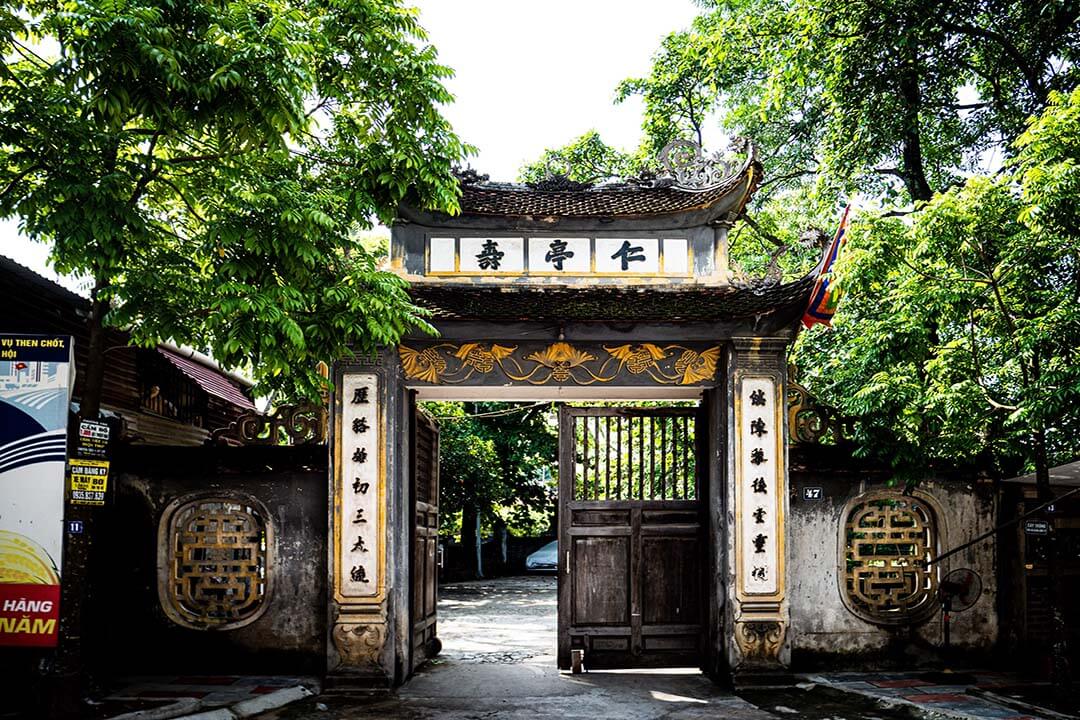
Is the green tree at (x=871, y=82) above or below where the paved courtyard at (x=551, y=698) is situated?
above

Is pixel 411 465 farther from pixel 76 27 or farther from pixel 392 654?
pixel 76 27

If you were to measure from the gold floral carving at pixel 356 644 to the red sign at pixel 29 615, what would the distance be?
242 centimetres

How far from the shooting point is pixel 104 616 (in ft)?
28.7

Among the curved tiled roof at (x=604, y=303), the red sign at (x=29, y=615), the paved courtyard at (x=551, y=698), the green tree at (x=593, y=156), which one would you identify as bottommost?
the paved courtyard at (x=551, y=698)

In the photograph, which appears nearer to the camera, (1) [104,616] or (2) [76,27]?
(2) [76,27]

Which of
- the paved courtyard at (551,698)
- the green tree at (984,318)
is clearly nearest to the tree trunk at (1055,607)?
the green tree at (984,318)

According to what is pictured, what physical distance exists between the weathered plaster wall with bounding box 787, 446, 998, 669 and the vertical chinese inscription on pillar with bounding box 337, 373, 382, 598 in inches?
148

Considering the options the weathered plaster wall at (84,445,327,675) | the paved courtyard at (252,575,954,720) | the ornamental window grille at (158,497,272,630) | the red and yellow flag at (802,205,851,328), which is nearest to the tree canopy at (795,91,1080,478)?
the red and yellow flag at (802,205,851,328)

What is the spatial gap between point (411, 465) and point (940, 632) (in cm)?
523

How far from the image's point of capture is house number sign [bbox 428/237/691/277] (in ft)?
30.9

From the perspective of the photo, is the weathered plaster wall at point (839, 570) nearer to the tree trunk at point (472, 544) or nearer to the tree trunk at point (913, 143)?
the tree trunk at point (913, 143)

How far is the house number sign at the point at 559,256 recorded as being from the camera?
9422 mm

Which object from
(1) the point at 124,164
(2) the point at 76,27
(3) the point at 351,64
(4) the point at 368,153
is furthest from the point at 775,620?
(2) the point at 76,27

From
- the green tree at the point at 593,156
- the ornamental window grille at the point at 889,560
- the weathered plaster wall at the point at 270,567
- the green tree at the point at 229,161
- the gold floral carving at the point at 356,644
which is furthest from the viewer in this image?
the green tree at the point at 593,156
